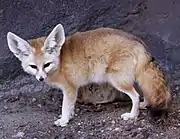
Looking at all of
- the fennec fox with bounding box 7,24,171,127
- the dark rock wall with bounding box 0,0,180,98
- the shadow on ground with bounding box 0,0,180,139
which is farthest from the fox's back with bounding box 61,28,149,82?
the dark rock wall with bounding box 0,0,180,98

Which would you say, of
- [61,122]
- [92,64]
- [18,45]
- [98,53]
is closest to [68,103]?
[61,122]

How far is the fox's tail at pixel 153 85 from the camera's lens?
4.82m

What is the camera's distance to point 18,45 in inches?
194

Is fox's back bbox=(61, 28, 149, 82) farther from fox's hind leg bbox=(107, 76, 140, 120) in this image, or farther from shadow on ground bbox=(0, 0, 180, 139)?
shadow on ground bbox=(0, 0, 180, 139)

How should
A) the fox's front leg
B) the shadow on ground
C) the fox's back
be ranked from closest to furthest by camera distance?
the fox's back
the fox's front leg
the shadow on ground

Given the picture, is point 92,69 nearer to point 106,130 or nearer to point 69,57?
point 69,57

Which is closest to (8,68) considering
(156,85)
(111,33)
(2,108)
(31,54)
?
(2,108)

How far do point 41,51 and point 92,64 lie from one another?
0.50 meters

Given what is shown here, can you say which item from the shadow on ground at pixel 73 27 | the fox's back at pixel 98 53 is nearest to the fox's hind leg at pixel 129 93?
the fox's back at pixel 98 53

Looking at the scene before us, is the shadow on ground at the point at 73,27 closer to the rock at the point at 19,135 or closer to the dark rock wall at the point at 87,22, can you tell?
the dark rock wall at the point at 87,22

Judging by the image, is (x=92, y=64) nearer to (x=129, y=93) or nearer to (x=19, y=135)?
(x=129, y=93)

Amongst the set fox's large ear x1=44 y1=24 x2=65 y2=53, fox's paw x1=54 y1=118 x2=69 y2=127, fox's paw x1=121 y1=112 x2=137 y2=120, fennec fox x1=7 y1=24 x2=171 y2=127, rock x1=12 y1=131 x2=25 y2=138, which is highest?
fox's large ear x1=44 y1=24 x2=65 y2=53

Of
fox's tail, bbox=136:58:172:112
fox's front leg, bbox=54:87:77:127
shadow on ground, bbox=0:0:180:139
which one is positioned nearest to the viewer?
fox's tail, bbox=136:58:172:112

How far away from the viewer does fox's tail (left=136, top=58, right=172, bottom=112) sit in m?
4.82
